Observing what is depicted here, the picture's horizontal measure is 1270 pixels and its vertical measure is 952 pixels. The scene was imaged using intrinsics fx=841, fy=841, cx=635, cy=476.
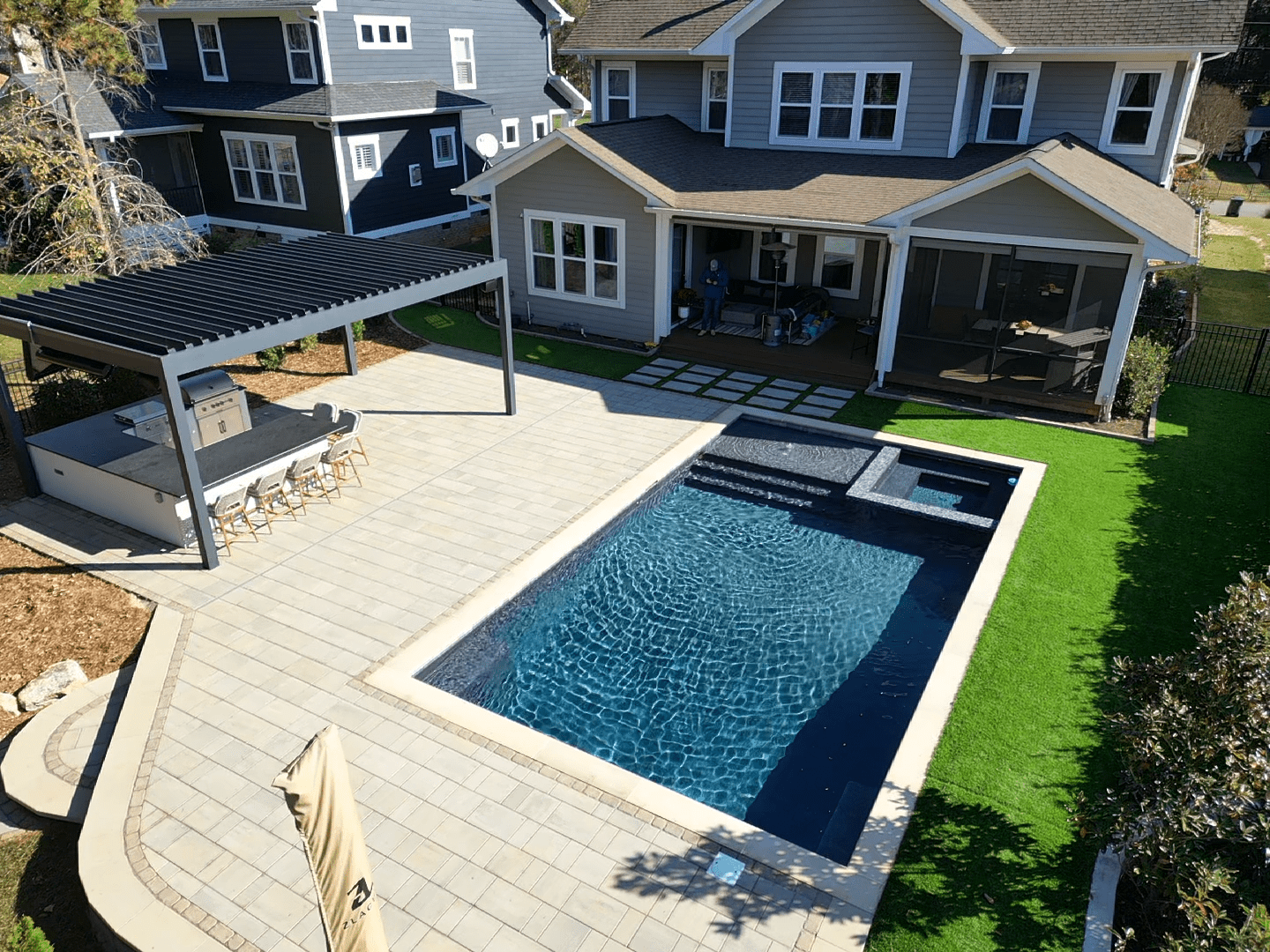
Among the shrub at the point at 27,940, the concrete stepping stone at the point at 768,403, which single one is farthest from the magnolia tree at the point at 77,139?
the shrub at the point at 27,940

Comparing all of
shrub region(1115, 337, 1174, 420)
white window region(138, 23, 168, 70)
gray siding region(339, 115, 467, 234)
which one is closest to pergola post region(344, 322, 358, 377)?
gray siding region(339, 115, 467, 234)

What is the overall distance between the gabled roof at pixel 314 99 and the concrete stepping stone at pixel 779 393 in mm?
15524

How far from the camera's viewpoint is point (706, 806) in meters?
8.01

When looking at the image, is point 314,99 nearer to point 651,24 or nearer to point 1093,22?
point 651,24

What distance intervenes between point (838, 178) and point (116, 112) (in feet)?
75.1

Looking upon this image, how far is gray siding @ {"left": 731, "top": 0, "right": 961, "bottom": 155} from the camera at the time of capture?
18469 mm

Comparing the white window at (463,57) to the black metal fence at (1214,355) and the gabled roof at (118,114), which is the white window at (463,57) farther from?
the black metal fence at (1214,355)

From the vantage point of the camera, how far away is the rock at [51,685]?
30.8 feet

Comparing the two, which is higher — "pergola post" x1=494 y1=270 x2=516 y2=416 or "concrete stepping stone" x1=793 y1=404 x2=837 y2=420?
"pergola post" x1=494 y1=270 x2=516 y2=416

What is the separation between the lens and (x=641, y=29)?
23.1m

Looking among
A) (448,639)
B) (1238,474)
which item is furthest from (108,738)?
(1238,474)

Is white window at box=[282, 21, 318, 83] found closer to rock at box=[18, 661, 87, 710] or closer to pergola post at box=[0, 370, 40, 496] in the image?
pergola post at box=[0, 370, 40, 496]

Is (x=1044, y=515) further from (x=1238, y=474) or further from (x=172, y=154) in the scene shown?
(x=172, y=154)

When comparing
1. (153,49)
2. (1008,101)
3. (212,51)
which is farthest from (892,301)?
(153,49)
